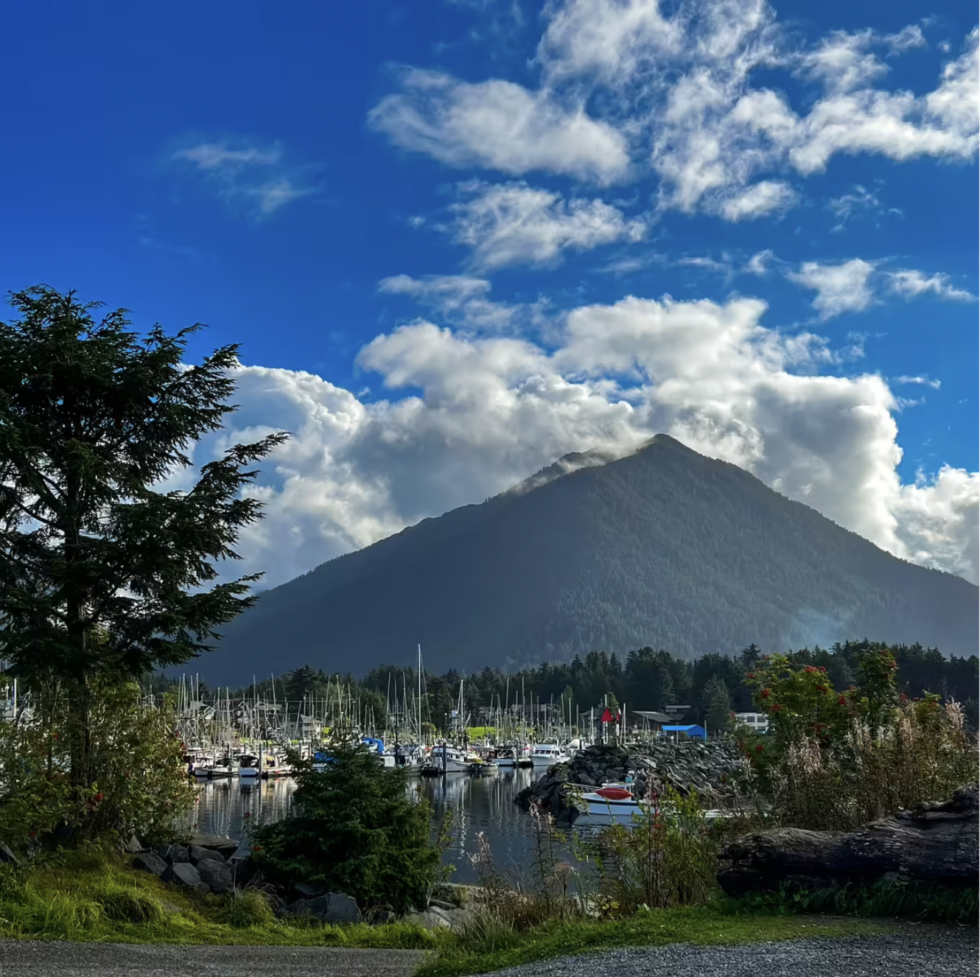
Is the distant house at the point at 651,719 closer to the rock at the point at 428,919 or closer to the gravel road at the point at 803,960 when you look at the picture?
the rock at the point at 428,919

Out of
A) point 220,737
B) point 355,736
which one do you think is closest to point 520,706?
point 220,737

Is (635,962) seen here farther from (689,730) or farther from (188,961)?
(689,730)

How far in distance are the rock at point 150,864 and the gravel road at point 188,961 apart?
12.8 feet

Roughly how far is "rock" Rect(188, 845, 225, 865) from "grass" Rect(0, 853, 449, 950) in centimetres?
115

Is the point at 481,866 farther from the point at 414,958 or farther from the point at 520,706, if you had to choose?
the point at 520,706

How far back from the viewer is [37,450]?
1723cm

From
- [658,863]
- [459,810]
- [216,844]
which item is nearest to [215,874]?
[216,844]

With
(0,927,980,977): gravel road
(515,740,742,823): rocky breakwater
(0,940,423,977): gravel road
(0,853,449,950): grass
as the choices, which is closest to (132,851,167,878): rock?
(0,853,449,950): grass

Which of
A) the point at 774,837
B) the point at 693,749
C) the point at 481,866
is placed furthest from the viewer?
the point at 693,749

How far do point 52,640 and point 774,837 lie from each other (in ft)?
37.9

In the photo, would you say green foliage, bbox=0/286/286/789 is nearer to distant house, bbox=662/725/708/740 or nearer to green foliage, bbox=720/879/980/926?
green foliage, bbox=720/879/980/926

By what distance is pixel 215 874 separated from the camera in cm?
1636

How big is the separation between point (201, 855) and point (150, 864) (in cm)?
104

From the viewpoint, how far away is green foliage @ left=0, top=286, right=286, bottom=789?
16594mm
